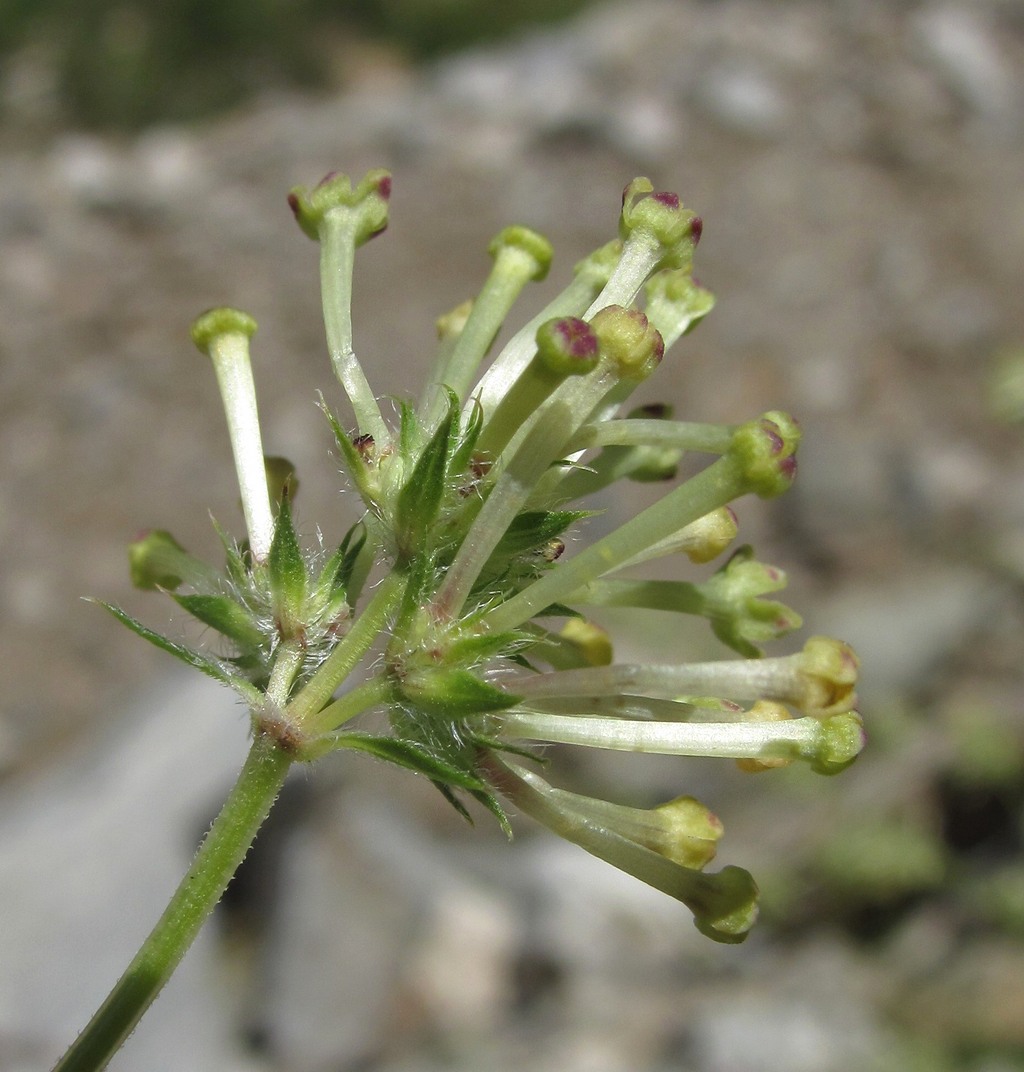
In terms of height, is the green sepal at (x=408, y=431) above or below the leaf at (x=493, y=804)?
above

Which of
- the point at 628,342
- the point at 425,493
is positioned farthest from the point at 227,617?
the point at 628,342

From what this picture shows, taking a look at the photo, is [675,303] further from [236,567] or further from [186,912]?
[186,912]

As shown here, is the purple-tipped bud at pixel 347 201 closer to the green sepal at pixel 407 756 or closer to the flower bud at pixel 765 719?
the green sepal at pixel 407 756

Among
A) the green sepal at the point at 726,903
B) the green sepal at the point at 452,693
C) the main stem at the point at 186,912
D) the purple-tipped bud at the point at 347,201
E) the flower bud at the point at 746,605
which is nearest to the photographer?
the main stem at the point at 186,912

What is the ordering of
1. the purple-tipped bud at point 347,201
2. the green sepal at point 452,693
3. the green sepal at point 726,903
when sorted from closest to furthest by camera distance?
1. the green sepal at point 452,693
2. the green sepal at point 726,903
3. the purple-tipped bud at point 347,201

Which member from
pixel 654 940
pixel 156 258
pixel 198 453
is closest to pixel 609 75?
pixel 156 258

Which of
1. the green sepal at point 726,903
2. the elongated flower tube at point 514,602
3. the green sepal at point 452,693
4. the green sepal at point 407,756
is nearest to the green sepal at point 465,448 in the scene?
the elongated flower tube at point 514,602

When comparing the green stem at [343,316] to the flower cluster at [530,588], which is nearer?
the flower cluster at [530,588]

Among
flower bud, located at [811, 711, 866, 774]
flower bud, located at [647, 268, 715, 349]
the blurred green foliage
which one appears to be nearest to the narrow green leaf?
flower bud, located at [811, 711, 866, 774]
